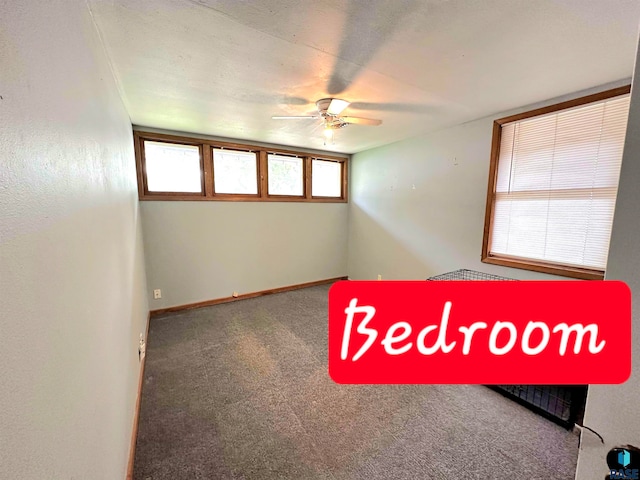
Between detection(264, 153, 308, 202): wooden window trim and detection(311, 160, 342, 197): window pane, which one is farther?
detection(311, 160, 342, 197): window pane

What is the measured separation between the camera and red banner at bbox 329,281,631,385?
123 centimetres

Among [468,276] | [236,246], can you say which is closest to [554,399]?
[468,276]

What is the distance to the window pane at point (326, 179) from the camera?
4.39 m

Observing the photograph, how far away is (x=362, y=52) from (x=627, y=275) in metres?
1.58

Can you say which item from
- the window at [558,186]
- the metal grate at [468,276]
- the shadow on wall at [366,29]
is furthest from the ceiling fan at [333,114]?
the metal grate at [468,276]

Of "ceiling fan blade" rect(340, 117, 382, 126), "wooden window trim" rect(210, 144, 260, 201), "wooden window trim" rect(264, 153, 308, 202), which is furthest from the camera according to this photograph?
"wooden window trim" rect(264, 153, 308, 202)

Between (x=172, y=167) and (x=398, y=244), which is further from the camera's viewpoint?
(x=398, y=244)

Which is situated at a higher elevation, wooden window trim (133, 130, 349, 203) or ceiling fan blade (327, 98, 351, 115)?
ceiling fan blade (327, 98, 351, 115)

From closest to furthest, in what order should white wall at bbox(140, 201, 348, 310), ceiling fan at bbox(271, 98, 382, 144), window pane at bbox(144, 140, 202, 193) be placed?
ceiling fan at bbox(271, 98, 382, 144)
window pane at bbox(144, 140, 202, 193)
white wall at bbox(140, 201, 348, 310)

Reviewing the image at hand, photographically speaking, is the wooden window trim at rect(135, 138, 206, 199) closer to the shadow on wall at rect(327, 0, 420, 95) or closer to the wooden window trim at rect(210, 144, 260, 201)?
the wooden window trim at rect(210, 144, 260, 201)

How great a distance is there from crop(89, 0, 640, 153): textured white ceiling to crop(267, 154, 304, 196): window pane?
1440mm

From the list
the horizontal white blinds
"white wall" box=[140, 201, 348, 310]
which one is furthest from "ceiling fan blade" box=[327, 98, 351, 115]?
"white wall" box=[140, 201, 348, 310]

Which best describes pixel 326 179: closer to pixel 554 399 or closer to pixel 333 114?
pixel 333 114

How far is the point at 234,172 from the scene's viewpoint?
12.1ft
